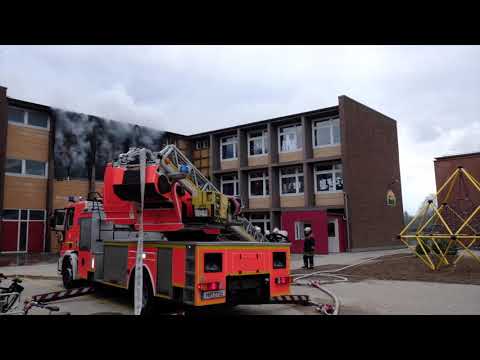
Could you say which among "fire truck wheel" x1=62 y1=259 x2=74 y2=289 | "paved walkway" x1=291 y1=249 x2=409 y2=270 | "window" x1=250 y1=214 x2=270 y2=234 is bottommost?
"paved walkway" x1=291 y1=249 x2=409 y2=270

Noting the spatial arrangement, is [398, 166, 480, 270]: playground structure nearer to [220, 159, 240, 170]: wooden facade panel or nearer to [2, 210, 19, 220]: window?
[220, 159, 240, 170]: wooden facade panel

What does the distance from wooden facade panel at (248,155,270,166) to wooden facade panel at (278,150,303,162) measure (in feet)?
3.23

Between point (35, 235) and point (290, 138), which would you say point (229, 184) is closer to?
point (290, 138)

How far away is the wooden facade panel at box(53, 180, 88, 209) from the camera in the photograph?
27375mm

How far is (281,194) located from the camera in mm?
31484

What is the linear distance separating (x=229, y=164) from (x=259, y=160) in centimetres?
308

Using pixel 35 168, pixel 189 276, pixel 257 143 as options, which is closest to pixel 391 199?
pixel 257 143

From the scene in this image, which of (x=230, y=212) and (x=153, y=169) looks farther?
(x=230, y=212)

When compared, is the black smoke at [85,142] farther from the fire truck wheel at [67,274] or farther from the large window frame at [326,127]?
the fire truck wheel at [67,274]

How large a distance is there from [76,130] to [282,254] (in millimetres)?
23987

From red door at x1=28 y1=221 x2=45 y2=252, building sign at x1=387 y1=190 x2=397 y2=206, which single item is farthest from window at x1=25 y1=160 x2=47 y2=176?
building sign at x1=387 y1=190 x2=397 y2=206

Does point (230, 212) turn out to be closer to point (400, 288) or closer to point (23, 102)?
point (400, 288)
